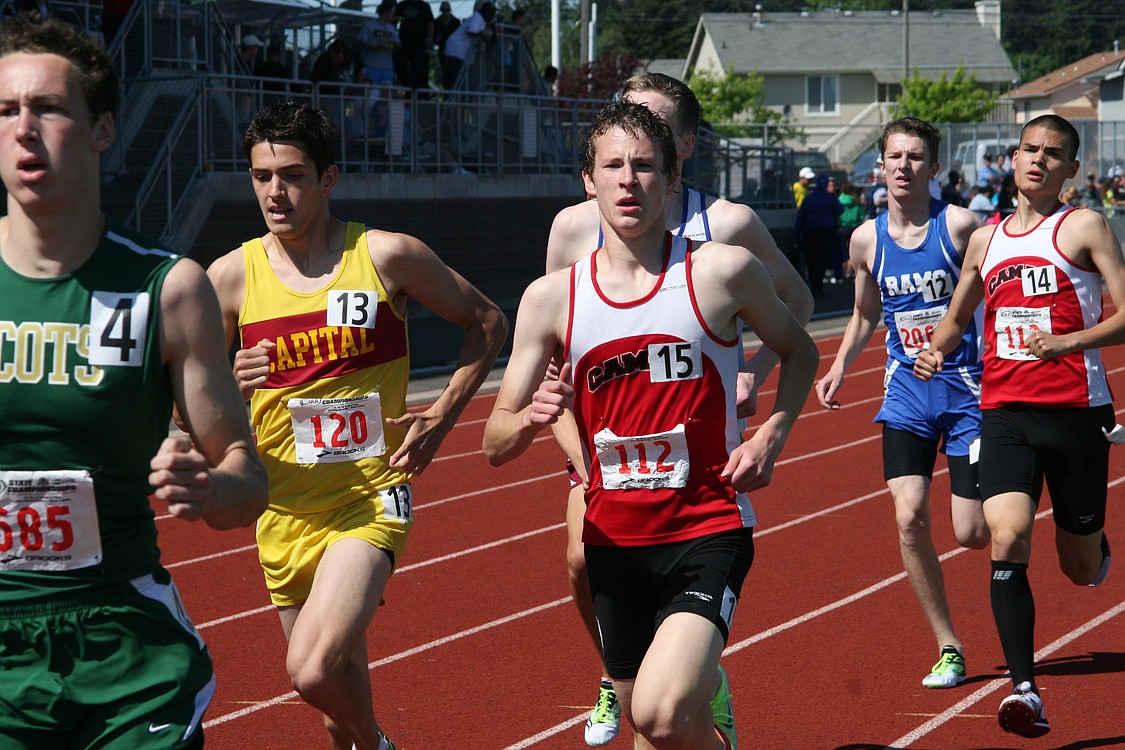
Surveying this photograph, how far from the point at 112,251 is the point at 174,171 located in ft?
46.7

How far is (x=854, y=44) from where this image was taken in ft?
278

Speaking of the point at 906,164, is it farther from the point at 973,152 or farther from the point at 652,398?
the point at 973,152

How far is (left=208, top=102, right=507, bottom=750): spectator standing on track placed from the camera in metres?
4.58

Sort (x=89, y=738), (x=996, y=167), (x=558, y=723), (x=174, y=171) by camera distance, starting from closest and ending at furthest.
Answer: (x=89, y=738), (x=558, y=723), (x=174, y=171), (x=996, y=167)

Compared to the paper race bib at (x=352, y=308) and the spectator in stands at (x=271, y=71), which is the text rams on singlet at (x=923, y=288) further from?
the spectator in stands at (x=271, y=71)

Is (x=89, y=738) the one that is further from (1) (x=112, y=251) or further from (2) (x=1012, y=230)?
(2) (x=1012, y=230)

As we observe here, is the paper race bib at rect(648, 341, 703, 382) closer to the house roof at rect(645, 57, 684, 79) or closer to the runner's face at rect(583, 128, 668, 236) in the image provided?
the runner's face at rect(583, 128, 668, 236)

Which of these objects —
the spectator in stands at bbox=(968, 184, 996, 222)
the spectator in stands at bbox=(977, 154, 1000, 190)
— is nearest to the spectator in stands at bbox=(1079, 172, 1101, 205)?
the spectator in stands at bbox=(977, 154, 1000, 190)

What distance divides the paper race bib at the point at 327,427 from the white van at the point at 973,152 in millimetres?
34967

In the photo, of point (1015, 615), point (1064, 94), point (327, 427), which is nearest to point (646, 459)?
point (327, 427)

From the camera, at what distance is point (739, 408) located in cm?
468

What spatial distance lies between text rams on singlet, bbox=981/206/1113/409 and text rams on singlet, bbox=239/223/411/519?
242 centimetres

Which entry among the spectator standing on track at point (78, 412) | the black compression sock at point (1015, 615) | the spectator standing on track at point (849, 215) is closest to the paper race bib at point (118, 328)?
the spectator standing on track at point (78, 412)

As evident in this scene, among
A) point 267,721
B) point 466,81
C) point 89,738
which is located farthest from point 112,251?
point 466,81
